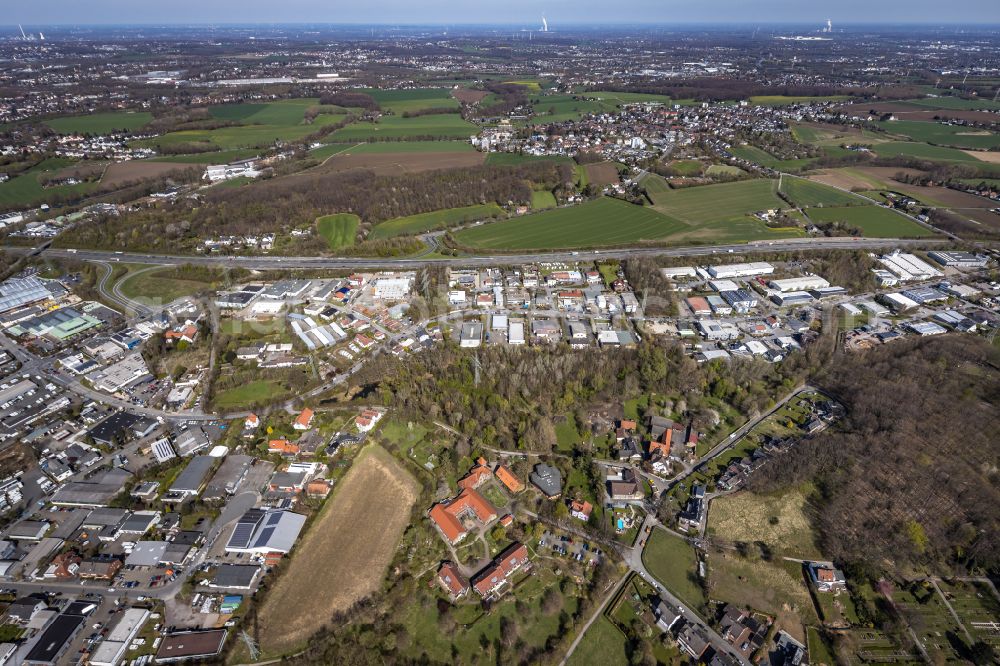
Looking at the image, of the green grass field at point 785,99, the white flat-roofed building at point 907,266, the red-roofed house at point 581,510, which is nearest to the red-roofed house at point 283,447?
the red-roofed house at point 581,510

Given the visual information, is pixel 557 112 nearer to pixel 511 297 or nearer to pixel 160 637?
pixel 511 297

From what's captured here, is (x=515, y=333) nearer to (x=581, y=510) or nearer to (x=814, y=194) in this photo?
(x=581, y=510)

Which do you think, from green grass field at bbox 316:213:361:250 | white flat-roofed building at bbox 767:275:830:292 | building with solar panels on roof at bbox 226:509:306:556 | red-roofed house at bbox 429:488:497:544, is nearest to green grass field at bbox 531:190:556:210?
green grass field at bbox 316:213:361:250

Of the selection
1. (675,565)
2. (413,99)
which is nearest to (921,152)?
(675,565)

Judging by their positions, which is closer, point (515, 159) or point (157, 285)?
point (157, 285)

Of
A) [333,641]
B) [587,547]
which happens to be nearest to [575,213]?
[587,547]

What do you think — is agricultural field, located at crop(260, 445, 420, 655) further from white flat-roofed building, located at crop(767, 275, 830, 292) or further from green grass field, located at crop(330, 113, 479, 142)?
green grass field, located at crop(330, 113, 479, 142)

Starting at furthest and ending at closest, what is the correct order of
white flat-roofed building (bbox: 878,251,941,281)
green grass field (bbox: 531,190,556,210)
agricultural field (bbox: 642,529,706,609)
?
green grass field (bbox: 531,190,556,210)
white flat-roofed building (bbox: 878,251,941,281)
agricultural field (bbox: 642,529,706,609)
